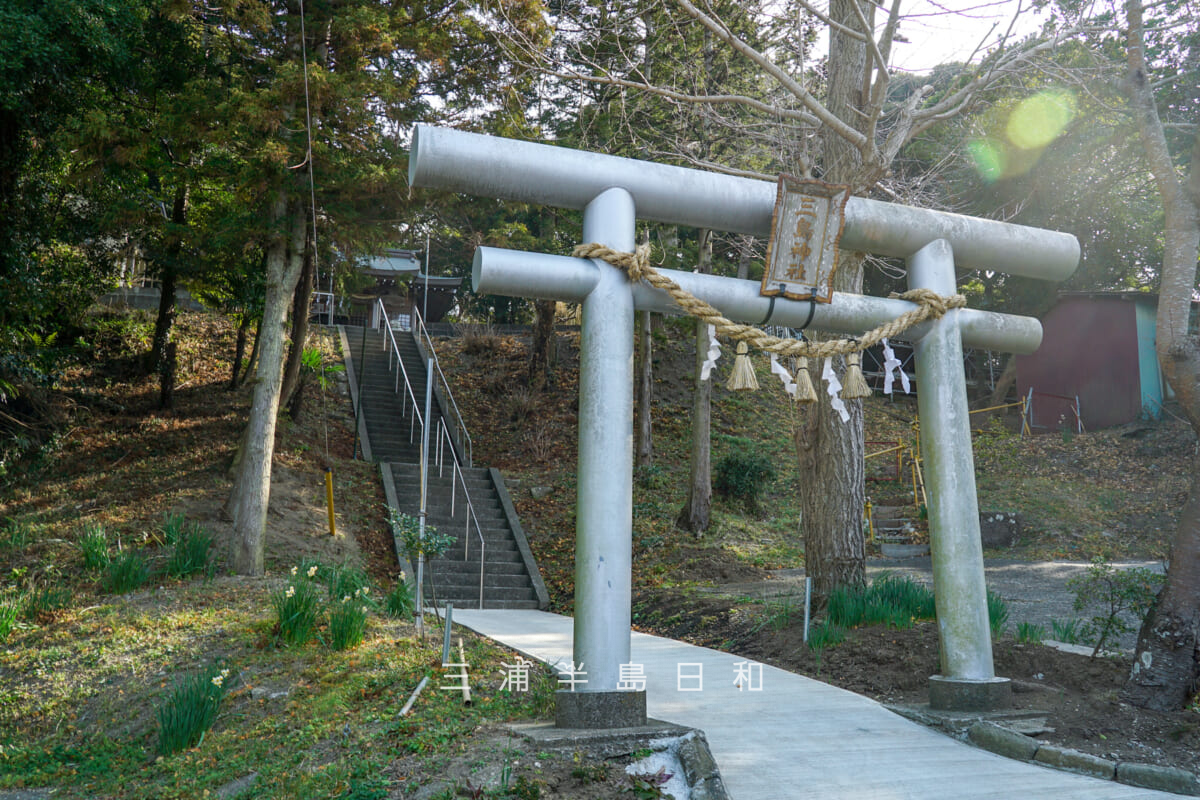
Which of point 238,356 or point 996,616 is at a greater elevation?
point 238,356

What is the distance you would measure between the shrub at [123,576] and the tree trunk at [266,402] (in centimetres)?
165

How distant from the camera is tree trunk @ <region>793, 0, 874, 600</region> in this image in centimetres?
768

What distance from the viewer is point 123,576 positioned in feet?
25.6

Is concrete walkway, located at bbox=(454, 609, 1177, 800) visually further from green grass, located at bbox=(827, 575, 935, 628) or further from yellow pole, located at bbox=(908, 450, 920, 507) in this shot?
yellow pole, located at bbox=(908, 450, 920, 507)

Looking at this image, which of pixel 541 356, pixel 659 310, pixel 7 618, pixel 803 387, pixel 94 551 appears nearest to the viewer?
pixel 659 310

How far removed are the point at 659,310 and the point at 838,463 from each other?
11.5 ft

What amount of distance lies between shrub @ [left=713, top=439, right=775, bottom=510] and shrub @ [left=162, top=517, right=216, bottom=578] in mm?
9594

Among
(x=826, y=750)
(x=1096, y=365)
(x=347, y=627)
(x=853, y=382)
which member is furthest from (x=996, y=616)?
(x=1096, y=365)

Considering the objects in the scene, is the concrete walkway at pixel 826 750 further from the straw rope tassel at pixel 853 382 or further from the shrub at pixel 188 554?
the shrub at pixel 188 554

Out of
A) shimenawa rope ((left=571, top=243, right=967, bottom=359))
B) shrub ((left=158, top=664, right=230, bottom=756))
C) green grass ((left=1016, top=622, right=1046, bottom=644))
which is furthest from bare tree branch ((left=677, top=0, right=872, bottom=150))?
shrub ((left=158, top=664, right=230, bottom=756))

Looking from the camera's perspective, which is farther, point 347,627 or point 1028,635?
point 1028,635

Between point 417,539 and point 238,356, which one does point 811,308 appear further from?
point 238,356

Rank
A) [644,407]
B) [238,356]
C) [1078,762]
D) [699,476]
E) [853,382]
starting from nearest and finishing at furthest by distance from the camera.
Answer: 1. [1078,762]
2. [853,382]
3. [699,476]
4. [238,356]
5. [644,407]

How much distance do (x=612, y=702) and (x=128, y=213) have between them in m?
9.98
